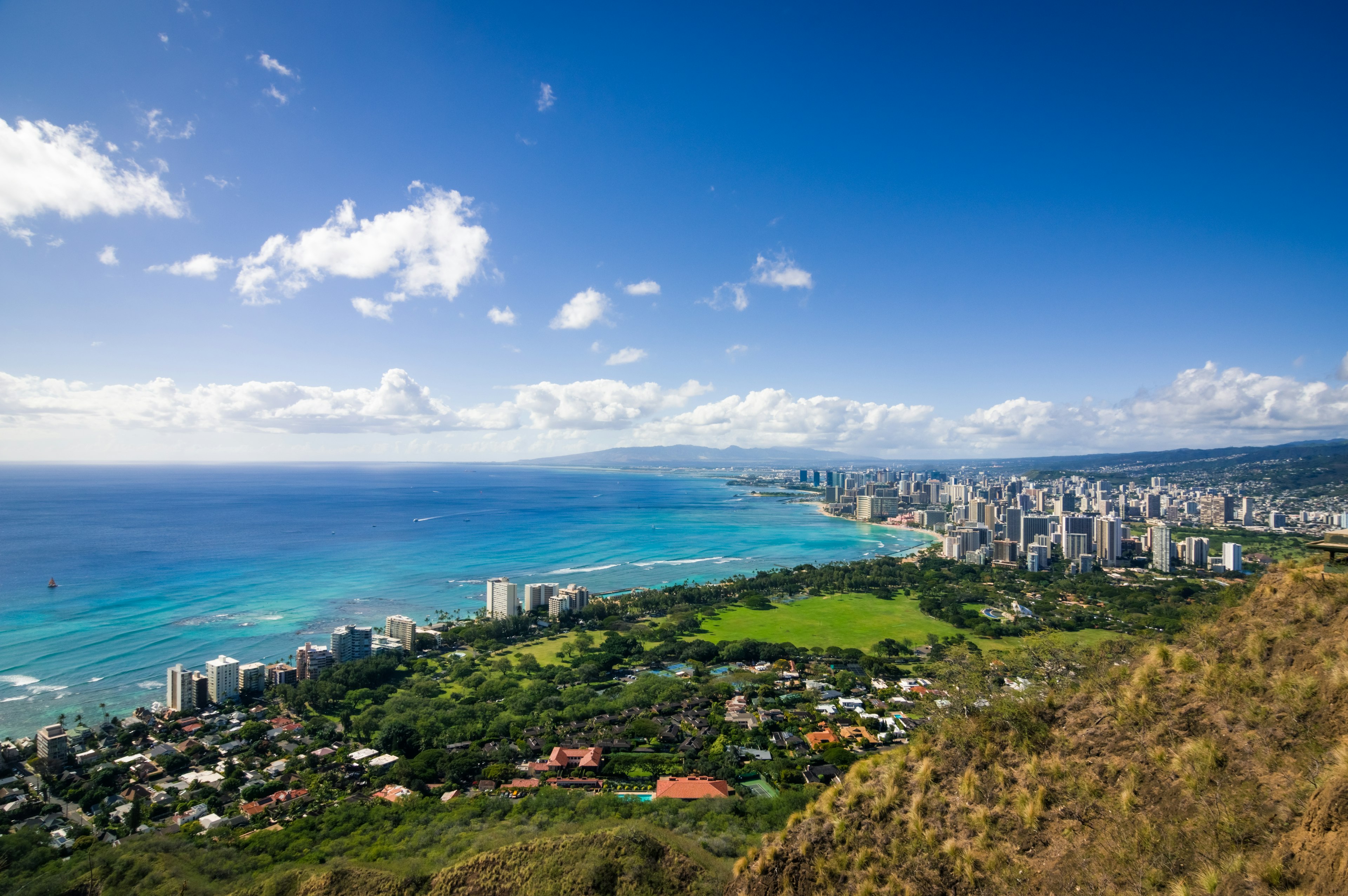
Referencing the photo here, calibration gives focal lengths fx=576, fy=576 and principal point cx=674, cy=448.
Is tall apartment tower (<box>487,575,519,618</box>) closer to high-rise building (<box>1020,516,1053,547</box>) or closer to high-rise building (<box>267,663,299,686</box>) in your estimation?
high-rise building (<box>267,663,299,686</box>)

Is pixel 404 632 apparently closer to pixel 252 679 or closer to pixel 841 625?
pixel 252 679

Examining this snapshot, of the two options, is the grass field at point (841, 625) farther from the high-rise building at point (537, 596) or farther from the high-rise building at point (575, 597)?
the high-rise building at point (537, 596)

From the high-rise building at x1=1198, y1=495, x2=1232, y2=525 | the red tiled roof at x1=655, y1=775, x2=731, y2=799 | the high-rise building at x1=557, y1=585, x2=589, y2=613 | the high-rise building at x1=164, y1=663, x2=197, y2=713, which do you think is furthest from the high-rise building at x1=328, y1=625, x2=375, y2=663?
the high-rise building at x1=1198, y1=495, x2=1232, y2=525

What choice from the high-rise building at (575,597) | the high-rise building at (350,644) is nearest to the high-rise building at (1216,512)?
the high-rise building at (575,597)

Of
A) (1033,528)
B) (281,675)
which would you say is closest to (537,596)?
(281,675)

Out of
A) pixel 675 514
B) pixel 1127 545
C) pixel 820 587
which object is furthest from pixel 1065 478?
pixel 820 587

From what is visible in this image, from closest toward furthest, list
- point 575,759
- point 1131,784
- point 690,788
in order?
point 1131,784, point 690,788, point 575,759
